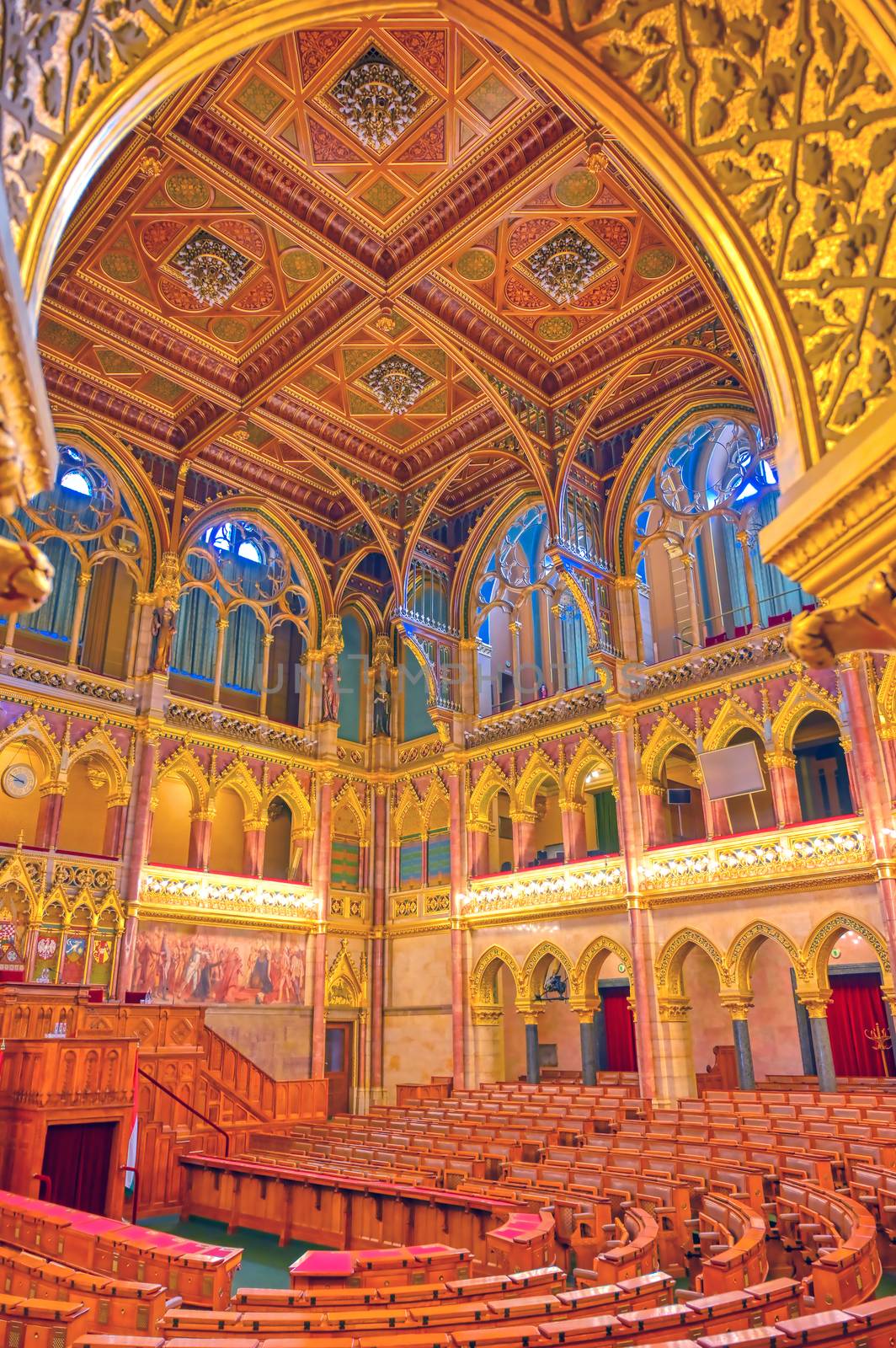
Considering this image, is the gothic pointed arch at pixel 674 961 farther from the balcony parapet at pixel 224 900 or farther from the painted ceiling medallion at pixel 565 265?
the painted ceiling medallion at pixel 565 265

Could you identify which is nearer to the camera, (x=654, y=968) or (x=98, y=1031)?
(x=98, y=1031)

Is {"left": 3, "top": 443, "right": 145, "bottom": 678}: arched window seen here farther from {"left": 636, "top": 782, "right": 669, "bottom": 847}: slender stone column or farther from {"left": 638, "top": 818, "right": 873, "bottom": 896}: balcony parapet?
{"left": 638, "top": 818, "right": 873, "bottom": 896}: balcony parapet

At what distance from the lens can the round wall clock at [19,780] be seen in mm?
18750

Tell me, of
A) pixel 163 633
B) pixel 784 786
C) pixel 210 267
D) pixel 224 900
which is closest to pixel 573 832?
→ pixel 784 786

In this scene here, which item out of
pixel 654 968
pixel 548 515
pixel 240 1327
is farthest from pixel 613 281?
pixel 240 1327

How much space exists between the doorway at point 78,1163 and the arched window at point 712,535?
46.4 feet

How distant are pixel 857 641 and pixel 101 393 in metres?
19.7

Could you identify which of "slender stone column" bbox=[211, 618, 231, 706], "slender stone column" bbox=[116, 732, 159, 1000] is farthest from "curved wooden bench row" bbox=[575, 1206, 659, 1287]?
"slender stone column" bbox=[211, 618, 231, 706]

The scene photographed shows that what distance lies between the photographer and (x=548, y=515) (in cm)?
2027

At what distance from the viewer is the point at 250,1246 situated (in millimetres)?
12008

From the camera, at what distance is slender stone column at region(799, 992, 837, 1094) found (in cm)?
1641

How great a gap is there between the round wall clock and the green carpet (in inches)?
337

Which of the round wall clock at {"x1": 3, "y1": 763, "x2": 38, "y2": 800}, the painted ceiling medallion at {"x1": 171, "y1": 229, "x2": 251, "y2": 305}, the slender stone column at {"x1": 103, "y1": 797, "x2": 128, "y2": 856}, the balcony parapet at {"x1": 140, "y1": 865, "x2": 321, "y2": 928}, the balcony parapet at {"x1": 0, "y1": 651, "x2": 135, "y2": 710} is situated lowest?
the balcony parapet at {"x1": 140, "y1": 865, "x2": 321, "y2": 928}

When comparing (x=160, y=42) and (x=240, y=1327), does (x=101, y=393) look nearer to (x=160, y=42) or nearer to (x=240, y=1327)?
(x=160, y=42)
